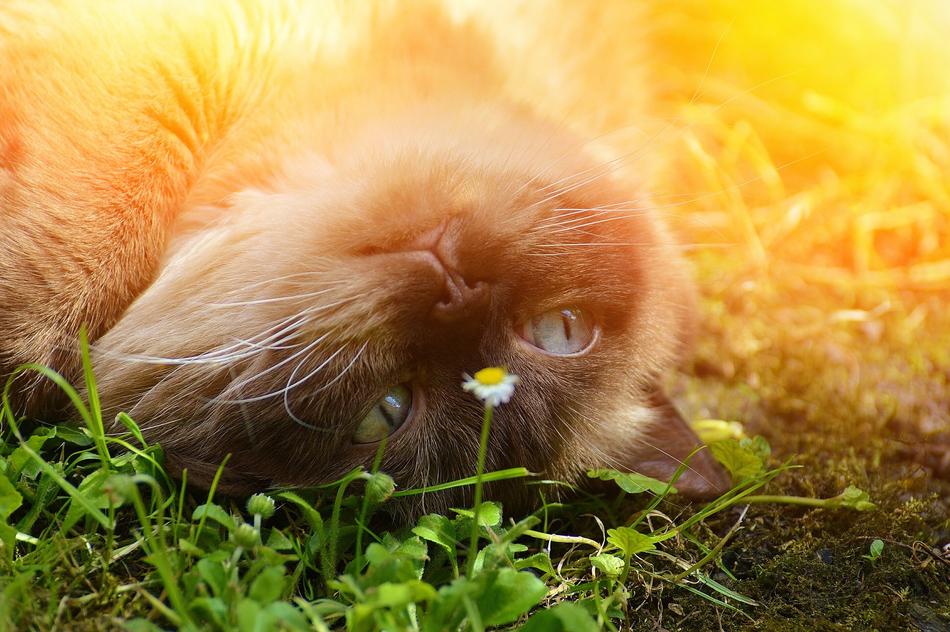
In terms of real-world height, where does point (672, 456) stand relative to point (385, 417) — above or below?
below

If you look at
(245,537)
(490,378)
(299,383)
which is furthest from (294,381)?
(490,378)

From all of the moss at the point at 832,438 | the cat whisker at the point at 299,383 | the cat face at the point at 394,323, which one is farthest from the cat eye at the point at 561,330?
the moss at the point at 832,438

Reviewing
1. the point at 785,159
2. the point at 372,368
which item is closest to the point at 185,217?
the point at 372,368

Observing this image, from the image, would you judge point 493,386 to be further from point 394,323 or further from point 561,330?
point 561,330

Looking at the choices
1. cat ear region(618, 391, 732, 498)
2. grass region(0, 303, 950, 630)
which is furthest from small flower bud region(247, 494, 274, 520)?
cat ear region(618, 391, 732, 498)

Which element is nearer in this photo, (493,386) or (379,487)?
(493,386)

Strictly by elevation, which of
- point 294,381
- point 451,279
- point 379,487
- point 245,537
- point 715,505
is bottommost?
point 715,505

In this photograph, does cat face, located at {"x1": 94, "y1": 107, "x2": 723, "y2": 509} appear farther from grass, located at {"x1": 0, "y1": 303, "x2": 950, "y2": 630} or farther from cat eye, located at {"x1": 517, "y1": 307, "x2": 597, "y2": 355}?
grass, located at {"x1": 0, "y1": 303, "x2": 950, "y2": 630}
